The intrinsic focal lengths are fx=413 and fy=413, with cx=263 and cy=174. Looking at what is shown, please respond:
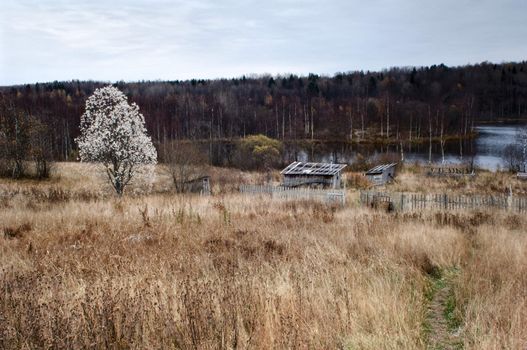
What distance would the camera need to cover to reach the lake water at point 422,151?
5466 cm

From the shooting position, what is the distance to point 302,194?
21000mm

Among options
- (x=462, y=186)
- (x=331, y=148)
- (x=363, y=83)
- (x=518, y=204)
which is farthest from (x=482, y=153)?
(x=363, y=83)

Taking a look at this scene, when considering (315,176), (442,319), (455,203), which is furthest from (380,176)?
(442,319)

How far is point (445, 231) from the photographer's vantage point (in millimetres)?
8750

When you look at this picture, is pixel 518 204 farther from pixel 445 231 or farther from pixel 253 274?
pixel 253 274

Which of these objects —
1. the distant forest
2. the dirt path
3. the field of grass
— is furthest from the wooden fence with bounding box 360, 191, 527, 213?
the distant forest

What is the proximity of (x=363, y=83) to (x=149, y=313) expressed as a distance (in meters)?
127

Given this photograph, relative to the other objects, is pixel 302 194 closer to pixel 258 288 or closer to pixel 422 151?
pixel 258 288

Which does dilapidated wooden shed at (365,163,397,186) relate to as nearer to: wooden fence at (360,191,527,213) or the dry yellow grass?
the dry yellow grass

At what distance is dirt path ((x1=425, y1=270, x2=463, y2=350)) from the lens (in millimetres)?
3847

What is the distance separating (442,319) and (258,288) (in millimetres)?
2030

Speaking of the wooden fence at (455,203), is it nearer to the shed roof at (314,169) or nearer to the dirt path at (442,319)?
the dirt path at (442,319)

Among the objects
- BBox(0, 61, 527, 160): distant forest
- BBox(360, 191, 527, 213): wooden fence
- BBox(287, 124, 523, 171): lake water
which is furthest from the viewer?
BBox(0, 61, 527, 160): distant forest

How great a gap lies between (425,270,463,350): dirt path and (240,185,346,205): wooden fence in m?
12.6
